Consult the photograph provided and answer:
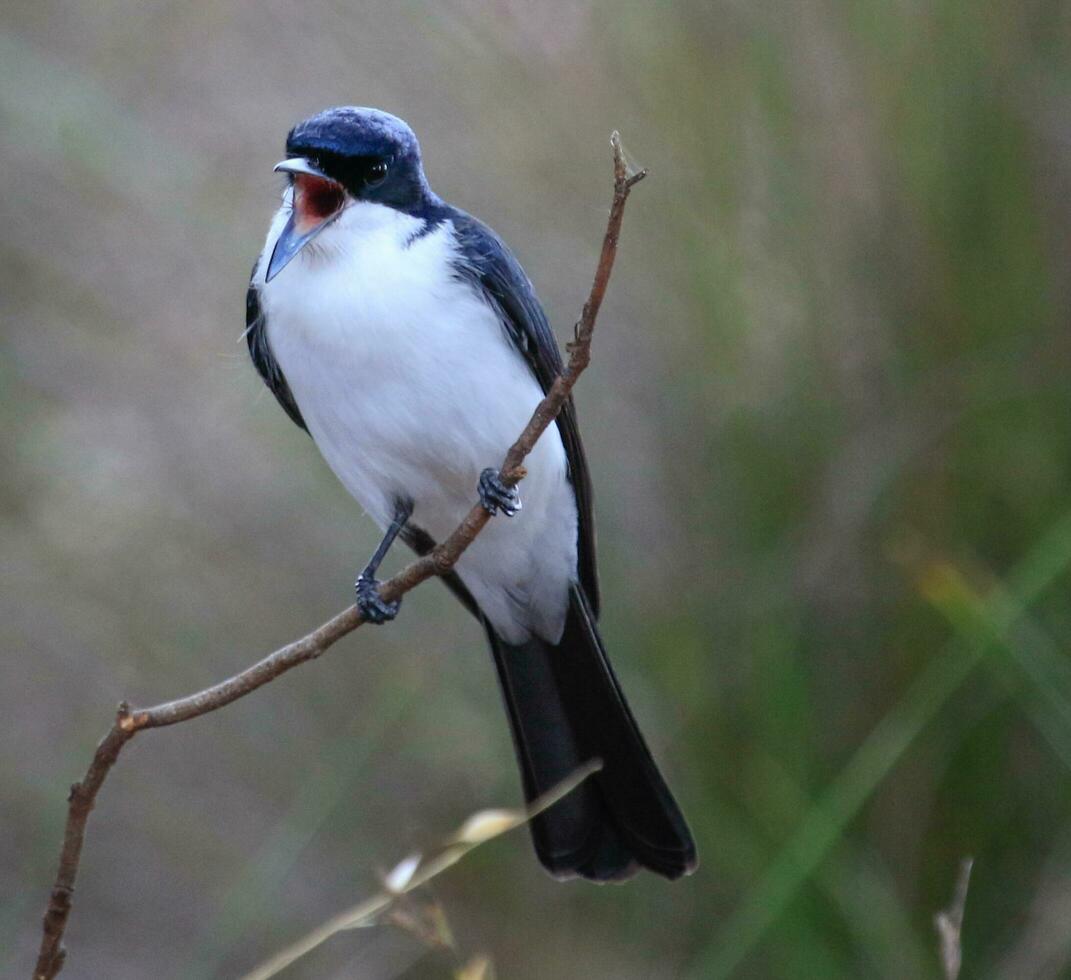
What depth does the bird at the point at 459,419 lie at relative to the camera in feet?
8.82

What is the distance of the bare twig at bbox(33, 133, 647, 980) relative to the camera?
66.2 inches

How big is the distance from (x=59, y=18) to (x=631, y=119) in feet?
5.72

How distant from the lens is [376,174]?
8.83 ft

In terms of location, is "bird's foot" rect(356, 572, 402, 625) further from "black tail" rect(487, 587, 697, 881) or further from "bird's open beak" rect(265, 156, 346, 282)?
"bird's open beak" rect(265, 156, 346, 282)

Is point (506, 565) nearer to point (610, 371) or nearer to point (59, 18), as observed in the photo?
point (610, 371)

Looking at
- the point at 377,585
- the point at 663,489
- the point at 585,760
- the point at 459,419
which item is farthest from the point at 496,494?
the point at 663,489

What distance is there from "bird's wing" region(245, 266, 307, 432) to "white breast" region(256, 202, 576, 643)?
2.5 inches

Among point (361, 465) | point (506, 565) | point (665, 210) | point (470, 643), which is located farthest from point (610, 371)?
point (361, 465)

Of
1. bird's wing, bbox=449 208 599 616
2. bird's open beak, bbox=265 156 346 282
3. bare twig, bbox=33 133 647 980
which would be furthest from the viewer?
bird's wing, bbox=449 208 599 616

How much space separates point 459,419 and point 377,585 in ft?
1.14

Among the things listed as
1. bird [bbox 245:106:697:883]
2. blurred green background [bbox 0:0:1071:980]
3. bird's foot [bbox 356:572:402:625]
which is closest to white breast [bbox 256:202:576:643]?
bird [bbox 245:106:697:883]

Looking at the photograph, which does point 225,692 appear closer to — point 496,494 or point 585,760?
point 496,494

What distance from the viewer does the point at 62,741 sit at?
468 cm

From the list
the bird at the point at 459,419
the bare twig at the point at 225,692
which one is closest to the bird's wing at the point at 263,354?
the bird at the point at 459,419
